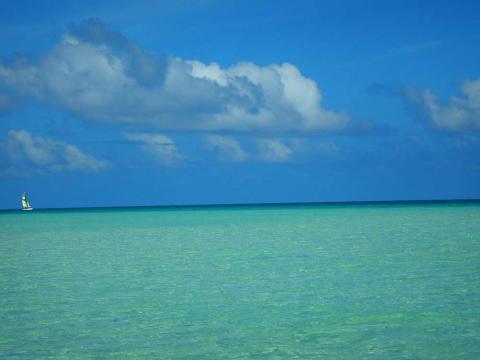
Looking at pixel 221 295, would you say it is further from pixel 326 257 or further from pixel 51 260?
pixel 51 260

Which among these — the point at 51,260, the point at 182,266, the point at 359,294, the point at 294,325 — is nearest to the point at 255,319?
the point at 294,325

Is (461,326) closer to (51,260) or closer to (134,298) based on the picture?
A: (134,298)

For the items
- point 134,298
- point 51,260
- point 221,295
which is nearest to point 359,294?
point 221,295

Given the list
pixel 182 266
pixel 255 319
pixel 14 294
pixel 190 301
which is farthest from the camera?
pixel 182 266

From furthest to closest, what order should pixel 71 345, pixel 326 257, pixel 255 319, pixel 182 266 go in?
pixel 326 257 → pixel 182 266 → pixel 255 319 → pixel 71 345

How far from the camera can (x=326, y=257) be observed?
18875mm

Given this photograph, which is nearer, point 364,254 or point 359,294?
point 359,294

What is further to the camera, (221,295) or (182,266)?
(182,266)

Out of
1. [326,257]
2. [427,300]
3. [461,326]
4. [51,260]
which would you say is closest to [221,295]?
[427,300]

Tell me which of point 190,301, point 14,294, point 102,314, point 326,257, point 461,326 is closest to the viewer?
point 461,326

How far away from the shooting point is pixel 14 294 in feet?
43.5

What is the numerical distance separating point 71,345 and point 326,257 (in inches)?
448

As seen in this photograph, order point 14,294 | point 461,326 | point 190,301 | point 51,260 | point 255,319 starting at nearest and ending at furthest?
1. point 461,326
2. point 255,319
3. point 190,301
4. point 14,294
5. point 51,260

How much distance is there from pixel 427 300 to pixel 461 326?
2082 mm
